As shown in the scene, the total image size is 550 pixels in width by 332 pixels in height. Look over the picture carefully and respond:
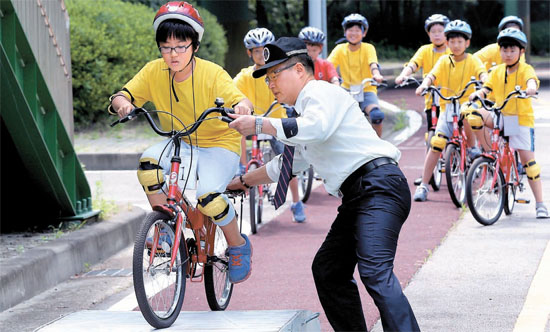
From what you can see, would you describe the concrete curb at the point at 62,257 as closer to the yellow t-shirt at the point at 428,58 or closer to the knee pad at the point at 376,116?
the knee pad at the point at 376,116

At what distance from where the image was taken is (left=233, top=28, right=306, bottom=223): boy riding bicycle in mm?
9367

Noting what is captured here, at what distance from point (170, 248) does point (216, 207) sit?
407 mm

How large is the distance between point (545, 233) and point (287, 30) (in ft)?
105

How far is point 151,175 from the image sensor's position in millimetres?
5676

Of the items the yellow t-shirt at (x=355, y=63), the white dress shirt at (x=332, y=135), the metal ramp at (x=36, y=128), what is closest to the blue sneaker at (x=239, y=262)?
the white dress shirt at (x=332, y=135)

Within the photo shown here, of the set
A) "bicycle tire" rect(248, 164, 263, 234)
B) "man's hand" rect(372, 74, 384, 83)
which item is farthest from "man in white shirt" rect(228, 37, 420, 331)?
"man's hand" rect(372, 74, 384, 83)

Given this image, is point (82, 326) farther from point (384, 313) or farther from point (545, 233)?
point (545, 233)

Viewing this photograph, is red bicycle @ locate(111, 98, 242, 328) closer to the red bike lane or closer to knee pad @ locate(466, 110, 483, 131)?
the red bike lane

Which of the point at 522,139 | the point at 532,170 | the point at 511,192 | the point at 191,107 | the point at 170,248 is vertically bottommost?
the point at 511,192

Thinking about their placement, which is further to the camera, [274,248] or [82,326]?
[274,248]

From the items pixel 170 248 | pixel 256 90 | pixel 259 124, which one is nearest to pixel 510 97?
pixel 256 90

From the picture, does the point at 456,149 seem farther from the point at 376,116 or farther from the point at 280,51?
the point at 280,51

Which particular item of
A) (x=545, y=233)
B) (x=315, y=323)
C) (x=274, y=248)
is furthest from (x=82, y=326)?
(x=545, y=233)

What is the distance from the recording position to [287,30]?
132ft
